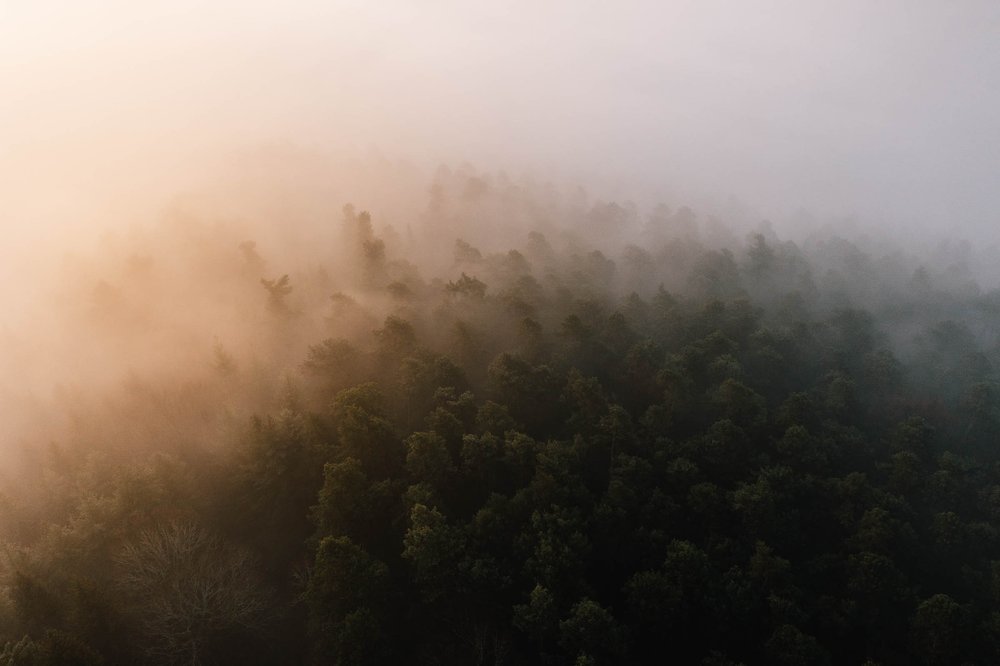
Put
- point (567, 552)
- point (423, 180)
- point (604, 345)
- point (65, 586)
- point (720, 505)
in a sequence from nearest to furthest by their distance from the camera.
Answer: point (567, 552)
point (65, 586)
point (720, 505)
point (604, 345)
point (423, 180)

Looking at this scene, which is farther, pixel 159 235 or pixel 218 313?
pixel 159 235

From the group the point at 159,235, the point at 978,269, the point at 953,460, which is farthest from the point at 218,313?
the point at 978,269

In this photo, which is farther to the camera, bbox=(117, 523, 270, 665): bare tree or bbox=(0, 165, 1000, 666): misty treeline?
bbox=(0, 165, 1000, 666): misty treeline

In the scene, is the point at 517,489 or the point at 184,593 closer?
the point at 184,593

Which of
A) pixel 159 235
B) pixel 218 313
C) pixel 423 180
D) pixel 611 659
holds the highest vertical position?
pixel 423 180

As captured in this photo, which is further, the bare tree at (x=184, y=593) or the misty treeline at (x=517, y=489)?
the misty treeline at (x=517, y=489)

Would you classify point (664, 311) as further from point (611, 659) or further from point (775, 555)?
point (611, 659)

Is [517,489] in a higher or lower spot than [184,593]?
higher

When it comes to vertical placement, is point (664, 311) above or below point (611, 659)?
above
